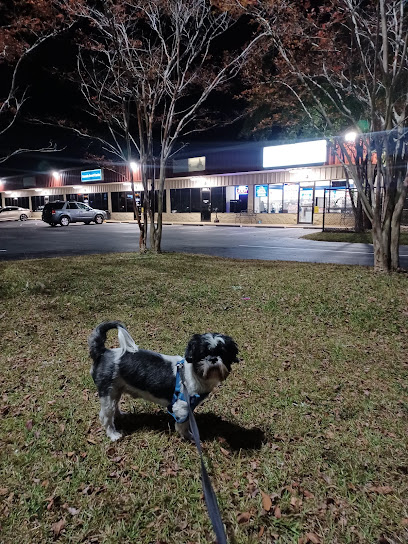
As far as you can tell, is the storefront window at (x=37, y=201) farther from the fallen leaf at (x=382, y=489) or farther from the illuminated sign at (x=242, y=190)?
the fallen leaf at (x=382, y=489)

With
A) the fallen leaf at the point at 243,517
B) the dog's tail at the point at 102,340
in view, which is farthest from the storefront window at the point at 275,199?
the fallen leaf at the point at 243,517

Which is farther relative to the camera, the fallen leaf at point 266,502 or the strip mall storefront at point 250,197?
the strip mall storefront at point 250,197

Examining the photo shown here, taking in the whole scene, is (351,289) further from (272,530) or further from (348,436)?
(272,530)

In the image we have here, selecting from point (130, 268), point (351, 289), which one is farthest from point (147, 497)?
point (130, 268)

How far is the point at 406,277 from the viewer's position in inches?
299

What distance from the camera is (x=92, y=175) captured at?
42500mm

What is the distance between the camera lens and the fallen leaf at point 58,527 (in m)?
2.17

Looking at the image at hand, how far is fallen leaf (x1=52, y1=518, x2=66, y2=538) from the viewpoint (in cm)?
217

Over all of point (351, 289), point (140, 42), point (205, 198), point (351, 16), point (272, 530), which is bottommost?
point (272, 530)

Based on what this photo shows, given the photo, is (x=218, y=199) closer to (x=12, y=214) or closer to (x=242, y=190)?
(x=242, y=190)

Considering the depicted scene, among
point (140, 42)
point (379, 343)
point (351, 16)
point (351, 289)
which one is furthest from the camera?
point (140, 42)

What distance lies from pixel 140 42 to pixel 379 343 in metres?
10.1

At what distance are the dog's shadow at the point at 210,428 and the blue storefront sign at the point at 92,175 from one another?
41.0 m

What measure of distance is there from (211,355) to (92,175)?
143 ft
